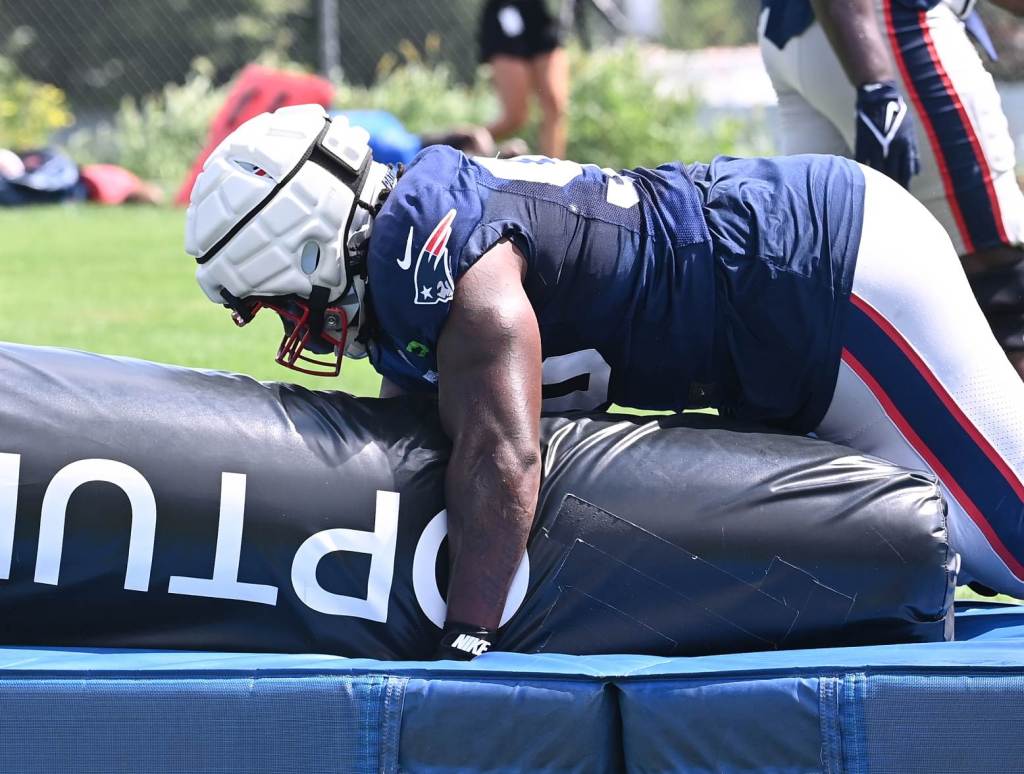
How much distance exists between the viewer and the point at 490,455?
8.36 ft

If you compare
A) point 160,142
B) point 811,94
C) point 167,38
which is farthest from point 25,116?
point 811,94

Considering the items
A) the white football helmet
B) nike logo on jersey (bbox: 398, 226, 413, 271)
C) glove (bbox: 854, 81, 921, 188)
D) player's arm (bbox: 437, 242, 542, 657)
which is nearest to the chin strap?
the white football helmet

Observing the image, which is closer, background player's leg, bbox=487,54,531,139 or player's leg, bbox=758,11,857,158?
player's leg, bbox=758,11,857,158

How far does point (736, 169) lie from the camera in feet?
9.98

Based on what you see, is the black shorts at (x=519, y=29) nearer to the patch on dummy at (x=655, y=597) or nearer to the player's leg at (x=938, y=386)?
the player's leg at (x=938, y=386)

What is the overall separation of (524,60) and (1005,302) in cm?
639

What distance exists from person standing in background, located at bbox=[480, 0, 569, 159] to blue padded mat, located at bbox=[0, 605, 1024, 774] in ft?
25.2

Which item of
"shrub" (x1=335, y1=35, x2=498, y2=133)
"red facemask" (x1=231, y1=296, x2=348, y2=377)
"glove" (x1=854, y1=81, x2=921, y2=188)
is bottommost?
"shrub" (x1=335, y1=35, x2=498, y2=133)

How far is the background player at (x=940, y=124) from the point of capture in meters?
3.71

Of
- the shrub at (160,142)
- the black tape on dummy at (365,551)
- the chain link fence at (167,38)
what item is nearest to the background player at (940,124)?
the black tape on dummy at (365,551)

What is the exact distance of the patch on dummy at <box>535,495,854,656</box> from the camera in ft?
8.59

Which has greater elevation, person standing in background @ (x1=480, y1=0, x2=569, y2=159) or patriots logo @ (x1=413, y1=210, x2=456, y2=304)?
patriots logo @ (x1=413, y1=210, x2=456, y2=304)

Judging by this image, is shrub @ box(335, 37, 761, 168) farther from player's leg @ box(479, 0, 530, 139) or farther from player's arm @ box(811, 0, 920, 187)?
player's arm @ box(811, 0, 920, 187)

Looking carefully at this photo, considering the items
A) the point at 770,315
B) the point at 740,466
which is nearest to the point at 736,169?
the point at 770,315
